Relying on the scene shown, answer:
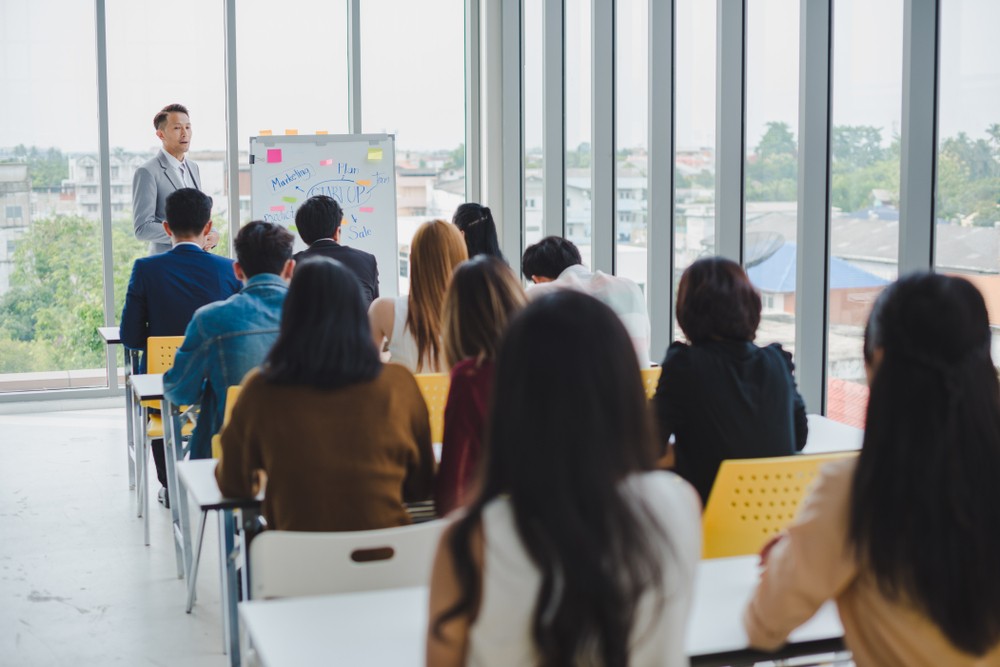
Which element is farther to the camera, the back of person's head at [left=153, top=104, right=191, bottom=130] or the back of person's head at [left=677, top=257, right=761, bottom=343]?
the back of person's head at [left=153, top=104, right=191, bottom=130]

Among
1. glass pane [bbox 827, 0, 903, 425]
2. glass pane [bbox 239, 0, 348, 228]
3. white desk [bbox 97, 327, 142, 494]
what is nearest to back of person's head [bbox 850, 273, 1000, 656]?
glass pane [bbox 827, 0, 903, 425]

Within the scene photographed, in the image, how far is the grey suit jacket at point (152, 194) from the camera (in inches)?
243

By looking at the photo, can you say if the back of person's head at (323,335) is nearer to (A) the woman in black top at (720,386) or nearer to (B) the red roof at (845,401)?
(A) the woman in black top at (720,386)

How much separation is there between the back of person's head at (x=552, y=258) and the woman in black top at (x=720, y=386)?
1.88m

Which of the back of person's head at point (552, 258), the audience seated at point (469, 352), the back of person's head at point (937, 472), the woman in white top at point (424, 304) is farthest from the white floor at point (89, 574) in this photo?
the back of person's head at point (937, 472)

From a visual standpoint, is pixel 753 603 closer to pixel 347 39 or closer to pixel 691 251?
pixel 691 251

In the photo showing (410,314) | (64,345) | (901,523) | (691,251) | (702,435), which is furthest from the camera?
(64,345)

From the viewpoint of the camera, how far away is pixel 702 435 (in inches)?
106

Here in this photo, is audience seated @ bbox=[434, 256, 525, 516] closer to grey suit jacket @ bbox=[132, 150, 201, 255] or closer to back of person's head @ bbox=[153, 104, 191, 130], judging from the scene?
grey suit jacket @ bbox=[132, 150, 201, 255]

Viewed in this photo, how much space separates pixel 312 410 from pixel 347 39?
6184mm

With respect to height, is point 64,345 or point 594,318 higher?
point 594,318

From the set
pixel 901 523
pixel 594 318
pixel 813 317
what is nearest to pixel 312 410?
pixel 594 318

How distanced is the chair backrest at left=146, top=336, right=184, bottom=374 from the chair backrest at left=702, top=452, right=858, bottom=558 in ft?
9.26

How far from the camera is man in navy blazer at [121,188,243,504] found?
15.7 ft
